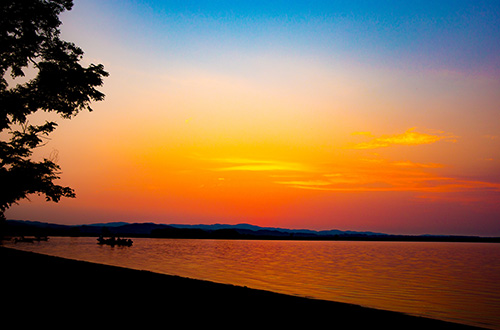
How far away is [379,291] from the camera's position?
34.3 metres

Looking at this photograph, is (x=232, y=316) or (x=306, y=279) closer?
(x=232, y=316)

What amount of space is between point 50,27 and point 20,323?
14558mm

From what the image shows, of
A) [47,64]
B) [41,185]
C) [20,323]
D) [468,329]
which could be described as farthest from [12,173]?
[468,329]

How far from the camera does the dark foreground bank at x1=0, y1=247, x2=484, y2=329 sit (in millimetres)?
11188

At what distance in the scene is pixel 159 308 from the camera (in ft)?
43.8

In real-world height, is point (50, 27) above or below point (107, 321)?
above

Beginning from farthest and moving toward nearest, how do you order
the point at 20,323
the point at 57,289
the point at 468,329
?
1. the point at 57,289
2. the point at 468,329
3. the point at 20,323

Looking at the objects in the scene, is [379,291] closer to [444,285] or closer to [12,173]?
[444,285]

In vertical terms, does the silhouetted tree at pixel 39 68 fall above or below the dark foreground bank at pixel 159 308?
above

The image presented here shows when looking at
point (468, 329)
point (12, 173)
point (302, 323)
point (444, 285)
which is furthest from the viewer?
point (444, 285)

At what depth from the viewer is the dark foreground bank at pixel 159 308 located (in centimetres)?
1119

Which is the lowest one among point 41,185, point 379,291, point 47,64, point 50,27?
point 379,291

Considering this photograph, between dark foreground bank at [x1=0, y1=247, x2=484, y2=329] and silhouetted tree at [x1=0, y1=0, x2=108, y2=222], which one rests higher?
silhouetted tree at [x1=0, y1=0, x2=108, y2=222]

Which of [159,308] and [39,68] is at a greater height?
[39,68]
